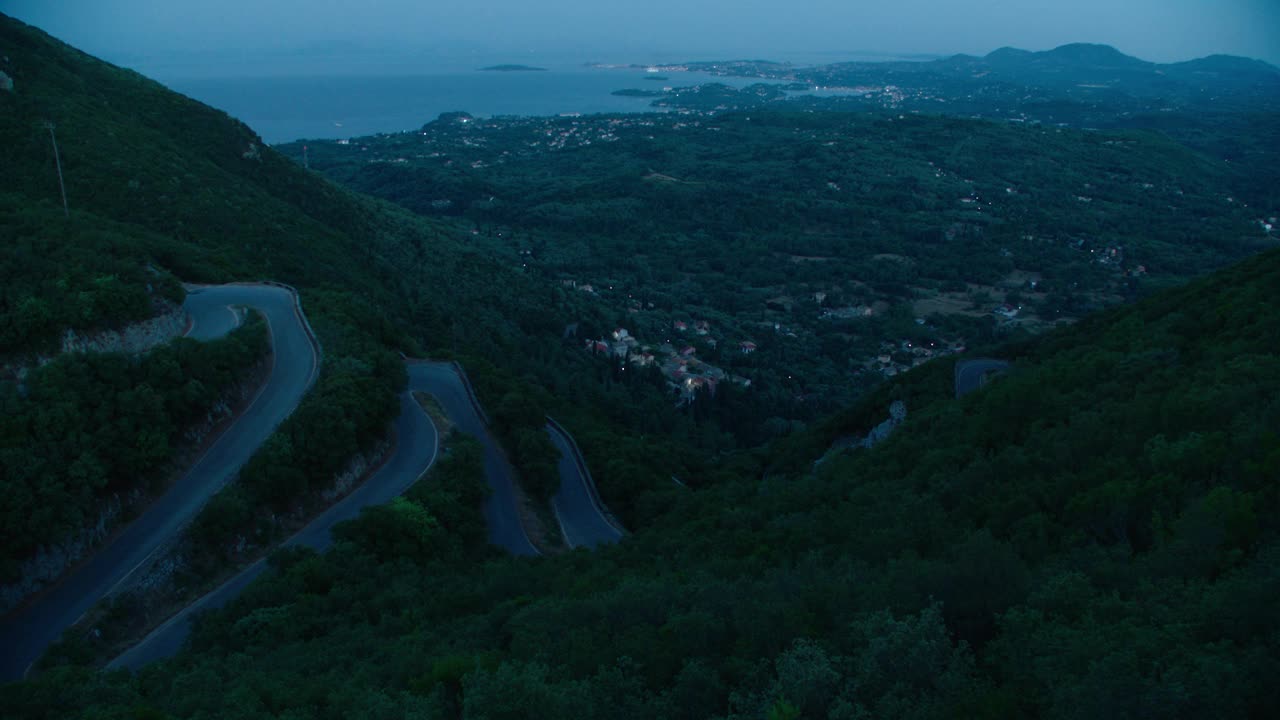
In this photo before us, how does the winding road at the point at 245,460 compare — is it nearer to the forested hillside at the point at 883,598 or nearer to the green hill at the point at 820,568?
the green hill at the point at 820,568

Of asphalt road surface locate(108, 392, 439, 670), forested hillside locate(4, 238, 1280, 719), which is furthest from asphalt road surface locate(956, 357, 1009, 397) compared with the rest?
asphalt road surface locate(108, 392, 439, 670)

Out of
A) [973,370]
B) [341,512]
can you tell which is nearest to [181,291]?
[341,512]

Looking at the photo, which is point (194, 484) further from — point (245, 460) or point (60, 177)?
point (60, 177)

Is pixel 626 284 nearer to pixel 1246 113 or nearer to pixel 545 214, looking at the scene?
pixel 545 214

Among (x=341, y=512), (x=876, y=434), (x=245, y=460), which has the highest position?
(x=245, y=460)

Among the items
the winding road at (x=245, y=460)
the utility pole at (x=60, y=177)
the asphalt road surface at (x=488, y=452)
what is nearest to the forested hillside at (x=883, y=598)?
the winding road at (x=245, y=460)

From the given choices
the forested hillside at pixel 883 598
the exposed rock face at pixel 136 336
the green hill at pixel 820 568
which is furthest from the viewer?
the exposed rock face at pixel 136 336

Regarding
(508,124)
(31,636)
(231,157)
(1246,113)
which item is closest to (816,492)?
(31,636)
